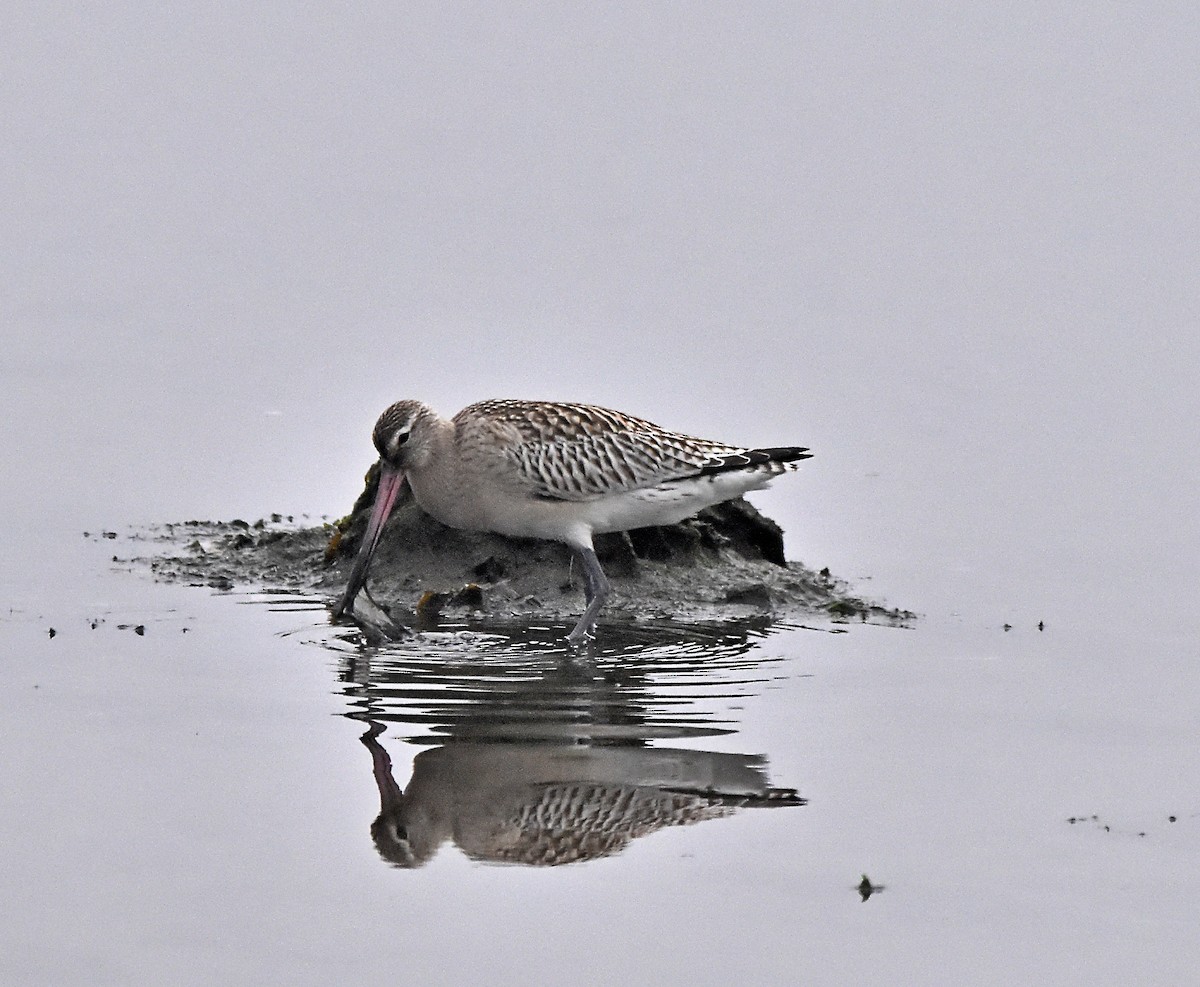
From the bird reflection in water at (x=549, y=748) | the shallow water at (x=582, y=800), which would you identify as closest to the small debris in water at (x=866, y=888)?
the shallow water at (x=582, y=800)

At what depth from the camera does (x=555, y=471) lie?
11023 mm

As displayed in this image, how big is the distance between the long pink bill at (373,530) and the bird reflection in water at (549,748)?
30.4 inches

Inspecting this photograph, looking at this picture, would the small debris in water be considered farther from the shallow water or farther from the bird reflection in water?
the bird reflection in water

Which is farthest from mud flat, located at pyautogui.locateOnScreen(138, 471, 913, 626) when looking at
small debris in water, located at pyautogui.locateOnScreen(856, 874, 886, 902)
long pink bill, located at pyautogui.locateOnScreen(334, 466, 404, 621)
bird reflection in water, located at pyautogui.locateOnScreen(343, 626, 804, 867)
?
small debris in water, located at pyautogui.locateOnScreen(856, 874, 886, 902)

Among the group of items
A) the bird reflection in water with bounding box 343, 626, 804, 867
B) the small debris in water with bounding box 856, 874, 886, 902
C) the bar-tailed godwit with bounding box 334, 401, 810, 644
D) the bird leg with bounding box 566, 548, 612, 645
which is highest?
the bar-tailed godwit with bounding box 334, 401, 810, 644

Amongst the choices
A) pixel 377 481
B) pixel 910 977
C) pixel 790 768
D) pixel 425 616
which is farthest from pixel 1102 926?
pixel 377 481

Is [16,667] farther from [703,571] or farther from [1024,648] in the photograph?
[1024,648]

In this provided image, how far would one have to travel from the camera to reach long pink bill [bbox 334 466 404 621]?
1032 cm

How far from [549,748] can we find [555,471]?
10.1 feet

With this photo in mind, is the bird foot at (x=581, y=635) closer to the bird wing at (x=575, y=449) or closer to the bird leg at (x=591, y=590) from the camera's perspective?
the bird leg at (x=591, y=590)

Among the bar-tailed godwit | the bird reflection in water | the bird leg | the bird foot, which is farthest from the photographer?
the bar-tailed godwit

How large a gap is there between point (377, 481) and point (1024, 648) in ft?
12.7

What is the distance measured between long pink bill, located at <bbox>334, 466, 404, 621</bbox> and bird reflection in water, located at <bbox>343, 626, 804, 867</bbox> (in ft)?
2.53

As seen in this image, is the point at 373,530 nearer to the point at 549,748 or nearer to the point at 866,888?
the point at 549,748
